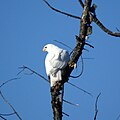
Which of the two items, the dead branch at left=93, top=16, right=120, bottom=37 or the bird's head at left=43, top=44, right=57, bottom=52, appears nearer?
the dead branch at left=93, top=16, right=120, bottom=37

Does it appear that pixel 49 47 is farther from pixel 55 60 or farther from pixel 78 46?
pixel 78 46

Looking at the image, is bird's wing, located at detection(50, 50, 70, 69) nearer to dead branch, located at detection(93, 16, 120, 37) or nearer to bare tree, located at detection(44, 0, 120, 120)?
bare tree, located at detection(44, 0, 120, 120)

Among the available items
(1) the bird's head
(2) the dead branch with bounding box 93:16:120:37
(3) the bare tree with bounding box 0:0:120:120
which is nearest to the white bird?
(1) the bird's head

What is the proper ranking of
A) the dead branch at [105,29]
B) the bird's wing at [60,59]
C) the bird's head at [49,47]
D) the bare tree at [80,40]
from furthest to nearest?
the bird's head at [49,47]
the bird's wing at [60,59]
the bare tree at [80,40]
the dead branch at [105,29]

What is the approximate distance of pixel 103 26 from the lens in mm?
2939

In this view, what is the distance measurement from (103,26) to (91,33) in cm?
51

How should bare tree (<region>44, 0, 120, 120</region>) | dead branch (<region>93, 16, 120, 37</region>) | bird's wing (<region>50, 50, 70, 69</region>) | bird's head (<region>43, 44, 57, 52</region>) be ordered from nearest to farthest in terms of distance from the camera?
dead branch (<region>93, 16, 120, 37</region>) < bare tree (<region>44, 0, 120, 120</region>) < bird's wing (<region>50, 50, 70, 69</region>) < bird's head (<region>43, 44, 57, 52</region>)

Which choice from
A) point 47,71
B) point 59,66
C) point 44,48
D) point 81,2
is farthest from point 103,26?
point 44,48

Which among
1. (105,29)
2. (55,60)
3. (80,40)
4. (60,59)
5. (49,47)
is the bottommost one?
(105,29)

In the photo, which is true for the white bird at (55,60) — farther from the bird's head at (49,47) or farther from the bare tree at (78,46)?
the bare tree at (78,46)

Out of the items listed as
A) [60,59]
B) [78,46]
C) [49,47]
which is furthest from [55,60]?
[78,46]

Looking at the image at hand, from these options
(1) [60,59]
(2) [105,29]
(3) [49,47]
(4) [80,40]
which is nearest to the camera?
(2) [105,29]

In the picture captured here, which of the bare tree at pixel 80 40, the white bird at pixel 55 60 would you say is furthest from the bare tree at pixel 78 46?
the white bird at pixel 55 60

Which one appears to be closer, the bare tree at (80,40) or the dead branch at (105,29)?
the dead branch at (105,29)
